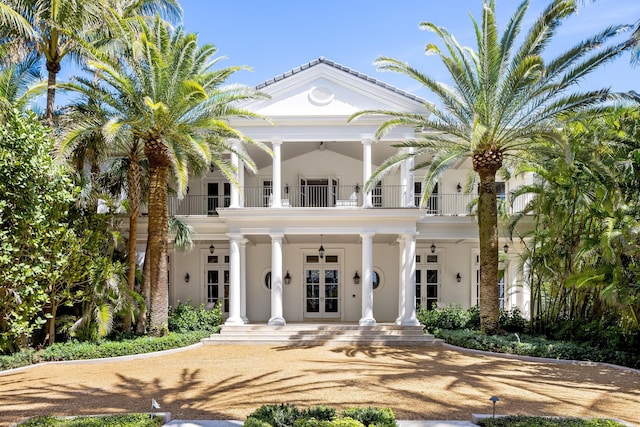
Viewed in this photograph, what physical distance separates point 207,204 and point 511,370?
45.2ft

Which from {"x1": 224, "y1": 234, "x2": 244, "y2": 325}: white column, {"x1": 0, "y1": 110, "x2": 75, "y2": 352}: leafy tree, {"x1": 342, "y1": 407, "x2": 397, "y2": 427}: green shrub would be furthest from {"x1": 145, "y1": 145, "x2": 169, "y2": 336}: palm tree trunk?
{"x1": 342, "y1": 407, "x2": 397, "y2": 427}: green shrub

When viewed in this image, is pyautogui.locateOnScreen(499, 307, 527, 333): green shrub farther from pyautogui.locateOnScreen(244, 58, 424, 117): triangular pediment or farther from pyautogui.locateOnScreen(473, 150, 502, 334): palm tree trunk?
pyautogui.locateOnScreen(244, 58, 424, 117): triangular pediment

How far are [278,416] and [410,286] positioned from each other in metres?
10.9

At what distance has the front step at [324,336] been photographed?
14.8m

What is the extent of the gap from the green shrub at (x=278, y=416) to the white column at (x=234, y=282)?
1050cm

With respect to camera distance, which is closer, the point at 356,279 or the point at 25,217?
the point at 25,217

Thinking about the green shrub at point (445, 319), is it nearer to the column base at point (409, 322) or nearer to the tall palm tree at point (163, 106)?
A: the column base at point (409, 322)

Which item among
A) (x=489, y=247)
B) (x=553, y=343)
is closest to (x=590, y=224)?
(x=489, y=247)

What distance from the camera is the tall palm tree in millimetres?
12461

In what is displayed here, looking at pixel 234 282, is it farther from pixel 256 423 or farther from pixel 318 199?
pixel 256 423

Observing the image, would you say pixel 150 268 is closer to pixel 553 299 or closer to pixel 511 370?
pixel 511 370

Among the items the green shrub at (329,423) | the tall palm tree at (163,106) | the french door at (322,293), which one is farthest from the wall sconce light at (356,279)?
the green shrub at (329,423)

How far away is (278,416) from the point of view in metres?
5.76

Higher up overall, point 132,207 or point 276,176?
point 276,176
